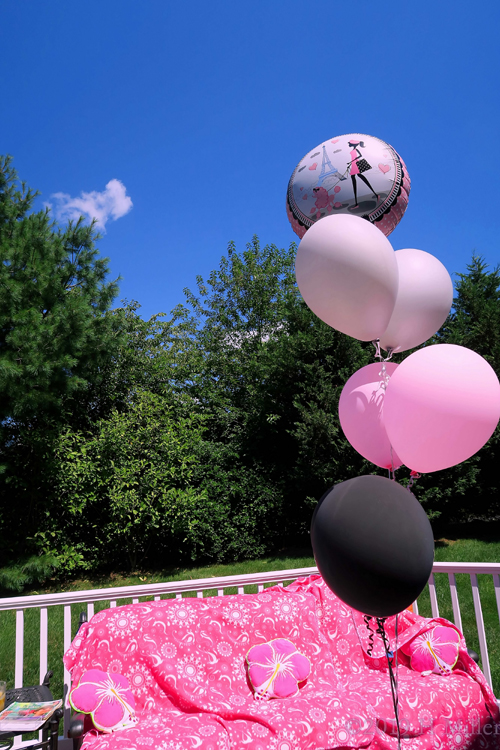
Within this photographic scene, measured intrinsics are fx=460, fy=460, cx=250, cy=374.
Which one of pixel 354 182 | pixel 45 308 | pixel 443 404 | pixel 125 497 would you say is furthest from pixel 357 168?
pixel 125 497

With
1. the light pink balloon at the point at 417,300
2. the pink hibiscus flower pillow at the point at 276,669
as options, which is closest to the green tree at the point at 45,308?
the pink hibiscus flower pillow at the point at 276,669

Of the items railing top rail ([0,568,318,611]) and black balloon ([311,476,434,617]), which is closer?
black balloon ([311,476,434,617])

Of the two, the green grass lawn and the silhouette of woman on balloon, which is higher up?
the silhouette of woman on balloon

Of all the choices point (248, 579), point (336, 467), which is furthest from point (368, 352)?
point (248, 579)

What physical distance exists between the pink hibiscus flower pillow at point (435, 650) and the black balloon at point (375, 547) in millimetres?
1551

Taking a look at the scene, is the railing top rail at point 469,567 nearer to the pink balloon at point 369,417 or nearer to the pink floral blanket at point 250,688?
the pink floral blanket at point 250,688

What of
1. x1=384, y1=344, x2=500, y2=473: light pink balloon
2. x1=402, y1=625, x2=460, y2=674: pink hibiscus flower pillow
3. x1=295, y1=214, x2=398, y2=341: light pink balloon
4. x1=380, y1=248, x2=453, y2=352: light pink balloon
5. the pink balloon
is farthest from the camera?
x1=402, y1=625, x2=460, y2=674: pink hibiscus flower pillow

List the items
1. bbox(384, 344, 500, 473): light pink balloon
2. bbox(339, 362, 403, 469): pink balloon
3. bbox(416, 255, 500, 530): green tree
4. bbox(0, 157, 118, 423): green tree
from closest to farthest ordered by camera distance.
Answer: bbox(384, 344, 500, 473): light pink balloon < bbox(339, 362, 403, 469): pink balloon < bbox(0, 157, 118, 423): green tree < bbox(416, 255, 500, 530): green tree

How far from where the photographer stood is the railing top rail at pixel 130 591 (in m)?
2.58

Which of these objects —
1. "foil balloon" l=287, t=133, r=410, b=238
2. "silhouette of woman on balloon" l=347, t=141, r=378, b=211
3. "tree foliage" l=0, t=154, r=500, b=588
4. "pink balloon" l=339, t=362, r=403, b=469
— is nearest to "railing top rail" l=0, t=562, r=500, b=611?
"pink balloon" l=339, t=362, r=403, b=469

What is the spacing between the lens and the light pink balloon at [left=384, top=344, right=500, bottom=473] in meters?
1.49

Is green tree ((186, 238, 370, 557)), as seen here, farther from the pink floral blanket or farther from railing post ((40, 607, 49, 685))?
railing post ((40, 607, 49, 685))

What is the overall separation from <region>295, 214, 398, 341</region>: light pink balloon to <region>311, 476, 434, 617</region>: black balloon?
0.72m

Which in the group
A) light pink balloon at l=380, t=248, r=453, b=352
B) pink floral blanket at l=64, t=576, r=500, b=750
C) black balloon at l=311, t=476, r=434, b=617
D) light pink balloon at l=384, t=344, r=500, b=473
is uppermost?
light pink balloon at l=380, t=248, r=453, b=352
